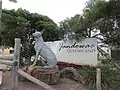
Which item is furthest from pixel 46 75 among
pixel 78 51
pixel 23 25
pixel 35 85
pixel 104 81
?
pixel 23 25

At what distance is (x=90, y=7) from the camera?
39.0ft

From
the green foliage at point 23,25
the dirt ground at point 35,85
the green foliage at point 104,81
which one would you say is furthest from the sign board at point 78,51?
the green foliage at point 104,81

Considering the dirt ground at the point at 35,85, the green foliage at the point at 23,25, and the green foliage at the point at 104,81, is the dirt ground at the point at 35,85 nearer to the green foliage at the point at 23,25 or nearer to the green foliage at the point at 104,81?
the green foliage at the point at 104,81

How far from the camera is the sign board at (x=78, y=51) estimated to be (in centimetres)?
1202

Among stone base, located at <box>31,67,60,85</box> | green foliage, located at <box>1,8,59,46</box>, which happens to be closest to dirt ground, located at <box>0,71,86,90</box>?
stone base, located at <box>31,67,60,85</box>

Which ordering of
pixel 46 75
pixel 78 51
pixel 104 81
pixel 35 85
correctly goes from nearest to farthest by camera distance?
1. pixel 104 81
2. pixel 35 85
3. pixel 46 75
4. pixel 78 51

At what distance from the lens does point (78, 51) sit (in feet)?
42.0

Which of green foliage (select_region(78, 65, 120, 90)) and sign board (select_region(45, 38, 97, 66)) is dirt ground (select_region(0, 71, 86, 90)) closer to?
green foliage (select_region(78, 65, 120, 90))

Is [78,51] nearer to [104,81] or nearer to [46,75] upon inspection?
[46,75]

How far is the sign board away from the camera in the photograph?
39.4ft

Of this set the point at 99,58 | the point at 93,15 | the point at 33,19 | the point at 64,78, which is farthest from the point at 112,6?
the point at 33,19

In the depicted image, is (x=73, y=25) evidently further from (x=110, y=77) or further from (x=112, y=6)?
(x=110, y=77)

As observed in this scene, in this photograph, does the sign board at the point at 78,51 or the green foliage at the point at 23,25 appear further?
the green foliage at the point at 23,25

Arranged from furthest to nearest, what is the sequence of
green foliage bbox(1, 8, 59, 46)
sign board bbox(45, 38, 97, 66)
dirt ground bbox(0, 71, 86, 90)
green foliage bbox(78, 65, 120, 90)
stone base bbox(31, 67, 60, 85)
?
green foliage bbox(1, 8, 59, 46)
sign board bbox(45, 38, 97, 66)
stone base bbox(31, 67, 60, 85)
dirt ground bbox(0, 71, 86, 90)
green foliage bbox(78, 65, 120, 90)
